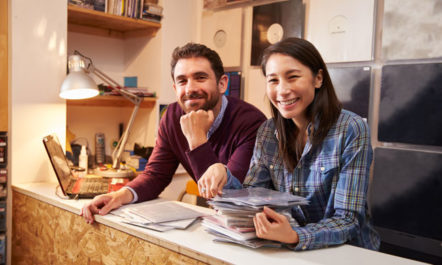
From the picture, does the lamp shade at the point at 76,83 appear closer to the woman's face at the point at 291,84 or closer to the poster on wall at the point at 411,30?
the woman's face at the point at 291,84

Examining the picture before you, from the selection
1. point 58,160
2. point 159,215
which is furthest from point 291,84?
point 58,160

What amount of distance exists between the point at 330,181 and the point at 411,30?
1254 millimetres

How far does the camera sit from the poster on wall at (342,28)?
239 centimetres

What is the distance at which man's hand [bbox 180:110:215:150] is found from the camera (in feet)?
5.18

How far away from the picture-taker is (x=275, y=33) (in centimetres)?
287

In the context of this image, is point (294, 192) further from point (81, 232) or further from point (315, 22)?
point (315, 22)

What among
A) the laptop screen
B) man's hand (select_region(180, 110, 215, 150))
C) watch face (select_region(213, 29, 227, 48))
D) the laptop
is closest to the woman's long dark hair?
man's hand (select_region(180, 110, 215, 150))

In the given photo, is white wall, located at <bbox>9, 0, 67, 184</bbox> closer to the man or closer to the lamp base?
the lamp base

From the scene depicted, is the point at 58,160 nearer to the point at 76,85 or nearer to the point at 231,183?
the point at 76,85

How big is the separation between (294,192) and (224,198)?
14.1 inches

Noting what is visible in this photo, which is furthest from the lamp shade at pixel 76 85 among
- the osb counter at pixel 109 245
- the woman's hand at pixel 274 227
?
the woman's hand at pixel 274 227

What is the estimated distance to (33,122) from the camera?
2197mm

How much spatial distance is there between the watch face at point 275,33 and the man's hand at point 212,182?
5.47 ft

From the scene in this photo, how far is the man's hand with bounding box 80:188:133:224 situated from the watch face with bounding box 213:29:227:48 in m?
1.86
